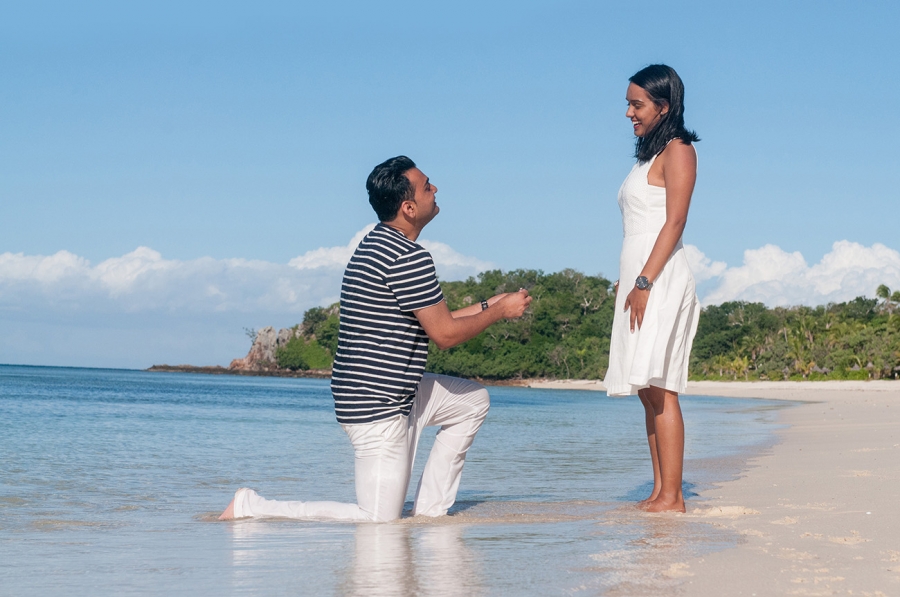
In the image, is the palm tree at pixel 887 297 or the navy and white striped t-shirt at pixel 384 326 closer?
the navy and white striped t-shirt at pixel 384 326

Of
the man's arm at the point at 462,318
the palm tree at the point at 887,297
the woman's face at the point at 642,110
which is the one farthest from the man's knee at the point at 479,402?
the palm tree at the point at 887,297

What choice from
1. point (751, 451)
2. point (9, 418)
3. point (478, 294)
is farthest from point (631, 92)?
point (478, 294)

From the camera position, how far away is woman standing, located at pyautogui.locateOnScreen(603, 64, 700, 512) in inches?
150

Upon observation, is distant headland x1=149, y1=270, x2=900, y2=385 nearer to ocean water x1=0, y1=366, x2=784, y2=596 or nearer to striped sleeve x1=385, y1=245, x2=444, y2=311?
ocean water x1=0, y1=366, x2=784, y2=596

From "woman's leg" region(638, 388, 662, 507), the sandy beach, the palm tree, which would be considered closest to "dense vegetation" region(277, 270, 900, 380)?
the palm tree

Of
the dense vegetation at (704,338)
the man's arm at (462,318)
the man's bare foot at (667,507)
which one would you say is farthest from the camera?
the dense vegetation at (704,338)

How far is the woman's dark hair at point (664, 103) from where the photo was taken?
13.1 feet

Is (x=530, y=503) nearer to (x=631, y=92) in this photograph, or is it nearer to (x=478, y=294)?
(x=631, y=92)

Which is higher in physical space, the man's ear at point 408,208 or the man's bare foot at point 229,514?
the man's ear at point 408,208

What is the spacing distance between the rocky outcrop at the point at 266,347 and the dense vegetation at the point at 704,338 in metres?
7.83

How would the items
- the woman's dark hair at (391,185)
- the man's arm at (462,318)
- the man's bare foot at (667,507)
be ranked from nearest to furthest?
the man's arm at (462,318) < the woman's dark hair at (391,185) < the man's bare foot at (667,507)

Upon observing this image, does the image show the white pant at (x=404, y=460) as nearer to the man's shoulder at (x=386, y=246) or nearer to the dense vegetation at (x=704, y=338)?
the man's shoulder at (x=386, y=246)

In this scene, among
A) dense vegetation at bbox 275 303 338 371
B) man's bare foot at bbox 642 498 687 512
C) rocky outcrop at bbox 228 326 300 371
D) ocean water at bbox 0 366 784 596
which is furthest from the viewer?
rocky outcrop at bbox 228 326 300 371

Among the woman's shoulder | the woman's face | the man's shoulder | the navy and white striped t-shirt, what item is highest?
the woman's face
